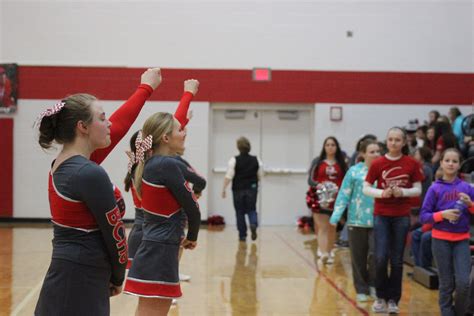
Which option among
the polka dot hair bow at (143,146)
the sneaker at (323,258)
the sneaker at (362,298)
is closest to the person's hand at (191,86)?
the polka dot hair bow at (143,146)

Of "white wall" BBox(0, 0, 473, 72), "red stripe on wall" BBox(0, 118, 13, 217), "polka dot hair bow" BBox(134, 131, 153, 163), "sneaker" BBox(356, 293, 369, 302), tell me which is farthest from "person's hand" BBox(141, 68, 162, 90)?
"red stripe on wall" BBox(0, 118, 13, 217)

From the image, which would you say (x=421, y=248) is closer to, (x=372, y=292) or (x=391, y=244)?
(x=372, y=292)

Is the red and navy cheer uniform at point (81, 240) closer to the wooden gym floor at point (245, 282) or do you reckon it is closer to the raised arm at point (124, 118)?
the raised arm at point (124, 118)

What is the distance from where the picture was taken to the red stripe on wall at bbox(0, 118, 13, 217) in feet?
45.5

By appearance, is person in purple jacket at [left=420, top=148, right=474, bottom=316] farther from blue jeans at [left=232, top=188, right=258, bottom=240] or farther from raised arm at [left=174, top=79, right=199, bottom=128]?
blue jeans at [left=232, top=188, right=258, bottom=240]

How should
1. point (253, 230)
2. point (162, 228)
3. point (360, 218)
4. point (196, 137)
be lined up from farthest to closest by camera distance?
1. point (196, 137)
2. point (253, 230)
3. point (360, 218)
4. point (162, 228)

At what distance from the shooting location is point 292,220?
14.3 meters

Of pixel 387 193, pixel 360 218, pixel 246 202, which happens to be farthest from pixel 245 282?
pixel 246 202

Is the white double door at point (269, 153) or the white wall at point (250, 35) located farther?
the white double door at point (269, 153)

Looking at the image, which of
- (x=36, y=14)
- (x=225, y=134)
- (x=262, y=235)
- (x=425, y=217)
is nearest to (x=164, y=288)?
(x=425, y=217)

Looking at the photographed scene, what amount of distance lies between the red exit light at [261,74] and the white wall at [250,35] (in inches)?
7.9

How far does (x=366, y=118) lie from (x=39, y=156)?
724cm

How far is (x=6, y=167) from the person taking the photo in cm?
1393

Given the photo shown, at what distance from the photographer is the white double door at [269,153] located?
14.3m
